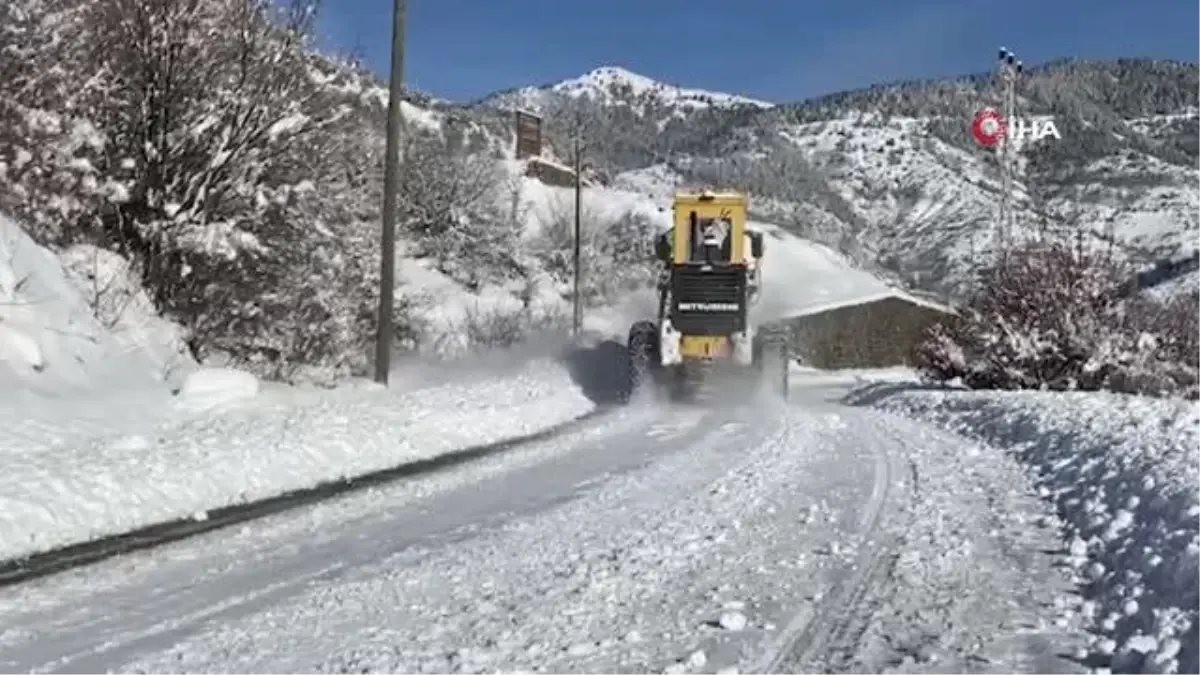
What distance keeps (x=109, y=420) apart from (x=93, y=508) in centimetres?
469

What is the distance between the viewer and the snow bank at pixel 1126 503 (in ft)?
22.5

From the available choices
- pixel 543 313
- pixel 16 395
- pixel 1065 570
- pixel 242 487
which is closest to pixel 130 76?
pixel 16 395

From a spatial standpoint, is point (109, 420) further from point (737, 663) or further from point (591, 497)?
point (737, 663)

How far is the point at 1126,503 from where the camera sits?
35.2ft

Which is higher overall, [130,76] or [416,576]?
[130,76]

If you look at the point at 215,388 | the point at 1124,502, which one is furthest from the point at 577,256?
the point at 1124,502

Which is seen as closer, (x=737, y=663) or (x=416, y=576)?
(x=737, y=663)

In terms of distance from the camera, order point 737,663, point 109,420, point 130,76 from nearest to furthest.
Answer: point 737,663 → point 109,420 → point 130,76

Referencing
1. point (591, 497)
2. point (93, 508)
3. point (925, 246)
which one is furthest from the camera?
point (925, 246)

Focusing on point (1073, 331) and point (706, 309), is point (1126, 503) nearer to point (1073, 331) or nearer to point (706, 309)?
point (706, 309)

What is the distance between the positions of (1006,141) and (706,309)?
16460 mm

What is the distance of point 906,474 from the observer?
13953 mm

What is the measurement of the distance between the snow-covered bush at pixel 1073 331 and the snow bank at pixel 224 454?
11246mm
